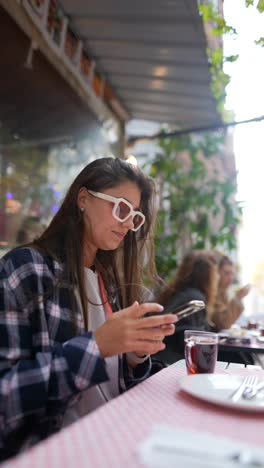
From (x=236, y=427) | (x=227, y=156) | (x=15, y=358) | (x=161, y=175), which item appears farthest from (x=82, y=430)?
(x=227, y=156)

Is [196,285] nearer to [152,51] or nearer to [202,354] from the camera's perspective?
[152,51]

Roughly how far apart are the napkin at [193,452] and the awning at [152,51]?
2.81 meters

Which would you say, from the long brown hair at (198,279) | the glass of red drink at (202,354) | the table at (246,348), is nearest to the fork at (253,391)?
the glass of red drink at (202,354)

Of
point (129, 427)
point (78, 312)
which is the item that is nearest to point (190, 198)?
point (78, 312)

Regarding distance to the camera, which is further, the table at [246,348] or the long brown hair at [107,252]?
the table at [246,348]

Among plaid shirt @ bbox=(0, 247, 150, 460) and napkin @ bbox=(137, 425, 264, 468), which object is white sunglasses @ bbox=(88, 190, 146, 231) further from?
napkin @ bbox=(137, 425, 264, 468)

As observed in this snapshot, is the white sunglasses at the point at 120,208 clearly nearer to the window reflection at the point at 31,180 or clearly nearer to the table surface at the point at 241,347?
the table surface at the point at 241,347

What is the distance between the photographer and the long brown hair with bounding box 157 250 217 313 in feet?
12.3

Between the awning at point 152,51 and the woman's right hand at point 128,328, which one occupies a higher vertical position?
the awning at point 152,51

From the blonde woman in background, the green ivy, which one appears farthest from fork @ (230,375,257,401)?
the green ivy

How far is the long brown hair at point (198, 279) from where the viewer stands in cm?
376

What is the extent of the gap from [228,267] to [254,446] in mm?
3914

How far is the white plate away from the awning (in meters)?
2.48

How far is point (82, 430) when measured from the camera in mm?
881
